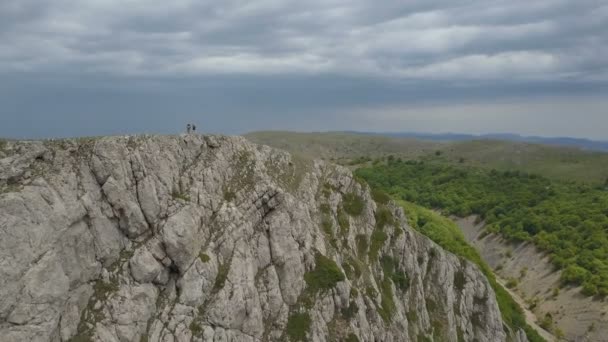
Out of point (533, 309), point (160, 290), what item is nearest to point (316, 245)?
point (160, 290)

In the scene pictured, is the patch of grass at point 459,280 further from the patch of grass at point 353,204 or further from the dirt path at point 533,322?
the dirt path at point 533,322

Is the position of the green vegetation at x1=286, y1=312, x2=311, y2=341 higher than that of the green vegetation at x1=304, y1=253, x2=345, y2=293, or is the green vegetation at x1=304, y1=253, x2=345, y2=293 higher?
the green vegetation at x1=304, y1=253, x2=345, y2=293

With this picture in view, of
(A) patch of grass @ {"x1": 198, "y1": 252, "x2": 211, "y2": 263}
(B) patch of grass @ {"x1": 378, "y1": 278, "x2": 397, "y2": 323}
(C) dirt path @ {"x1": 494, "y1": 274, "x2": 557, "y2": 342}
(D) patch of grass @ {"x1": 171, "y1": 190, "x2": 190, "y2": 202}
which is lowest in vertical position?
(C) dirt path @ {"x1": 494, "y1": 274, "x2": 557, "y2": 342}

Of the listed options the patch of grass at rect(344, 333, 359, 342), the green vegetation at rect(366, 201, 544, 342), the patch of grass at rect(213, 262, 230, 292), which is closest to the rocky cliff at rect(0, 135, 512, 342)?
the patch of grass at rect(213, 262, 230, 292)

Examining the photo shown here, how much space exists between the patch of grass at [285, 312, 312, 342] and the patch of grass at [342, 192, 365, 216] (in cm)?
1949

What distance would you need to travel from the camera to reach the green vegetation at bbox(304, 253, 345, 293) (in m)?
50.8

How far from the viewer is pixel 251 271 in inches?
1847

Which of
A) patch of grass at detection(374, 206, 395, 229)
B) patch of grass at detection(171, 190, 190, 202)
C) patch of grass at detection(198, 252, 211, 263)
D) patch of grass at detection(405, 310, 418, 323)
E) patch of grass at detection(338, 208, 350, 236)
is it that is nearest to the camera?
patch of grass at detection(198, 252, 211, 263)

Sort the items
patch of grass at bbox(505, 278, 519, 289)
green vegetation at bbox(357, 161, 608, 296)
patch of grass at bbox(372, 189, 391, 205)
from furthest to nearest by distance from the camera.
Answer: patch of grass at bbox(505, 278, 519, 289), green vegetation at bbox(357, 161, 608, 296), patch of grass at bbox(372, 189, 391, 205)

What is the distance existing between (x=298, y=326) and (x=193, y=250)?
1466 cm

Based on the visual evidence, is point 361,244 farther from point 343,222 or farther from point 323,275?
point 323,275

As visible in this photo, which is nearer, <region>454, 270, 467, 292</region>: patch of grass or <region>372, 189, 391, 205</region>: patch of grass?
<region>454, 270, 467, 292</region>: patch of grass

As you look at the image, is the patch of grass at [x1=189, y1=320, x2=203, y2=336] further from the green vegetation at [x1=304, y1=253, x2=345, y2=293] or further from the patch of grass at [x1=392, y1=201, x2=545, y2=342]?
the patch of grass at [x1=392, y1=201, x2=545, y2=342]

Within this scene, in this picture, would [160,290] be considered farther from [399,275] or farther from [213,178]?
[399,275]
